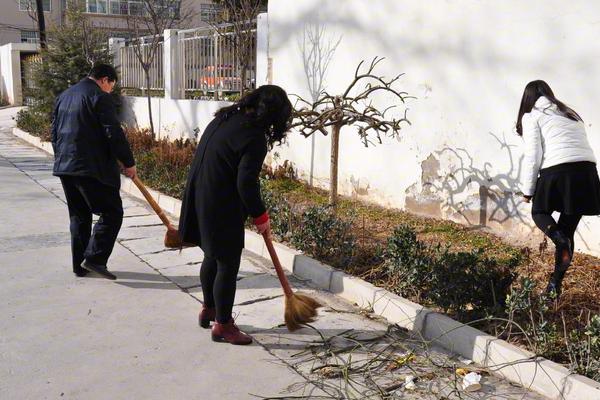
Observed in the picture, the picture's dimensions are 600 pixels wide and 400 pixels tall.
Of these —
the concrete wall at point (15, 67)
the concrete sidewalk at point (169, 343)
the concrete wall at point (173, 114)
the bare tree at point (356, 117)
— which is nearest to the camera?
the concrete sidewalk at point (169, 343)

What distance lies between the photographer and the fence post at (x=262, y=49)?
32.3 ft

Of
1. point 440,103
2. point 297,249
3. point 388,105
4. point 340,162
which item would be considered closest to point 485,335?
point 297,249

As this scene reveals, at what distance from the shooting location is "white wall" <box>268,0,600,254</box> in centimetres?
572

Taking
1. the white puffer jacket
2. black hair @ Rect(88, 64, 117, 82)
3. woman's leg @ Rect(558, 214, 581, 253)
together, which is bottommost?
woman's leg @ Rect(558, 214, 581, 253)

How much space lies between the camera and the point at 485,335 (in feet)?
13.0

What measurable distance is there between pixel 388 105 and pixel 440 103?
2.84 feet

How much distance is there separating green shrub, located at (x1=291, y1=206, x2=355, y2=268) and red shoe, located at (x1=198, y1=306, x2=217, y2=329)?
4.66 ft

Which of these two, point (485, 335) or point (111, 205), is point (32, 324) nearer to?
point (111, 205)

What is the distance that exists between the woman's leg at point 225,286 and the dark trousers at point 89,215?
66.3 inches

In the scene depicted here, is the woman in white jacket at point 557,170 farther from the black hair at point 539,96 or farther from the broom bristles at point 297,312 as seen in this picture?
the broom bristles at point 297,312

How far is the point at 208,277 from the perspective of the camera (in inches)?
169

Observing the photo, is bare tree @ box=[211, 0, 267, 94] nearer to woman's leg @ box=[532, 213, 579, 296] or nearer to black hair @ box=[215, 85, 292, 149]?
black hair @ box=[215, 85, 292, 149]

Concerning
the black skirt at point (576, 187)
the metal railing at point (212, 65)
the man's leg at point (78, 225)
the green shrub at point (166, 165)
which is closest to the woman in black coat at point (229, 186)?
the man's leg at point (78, 225)

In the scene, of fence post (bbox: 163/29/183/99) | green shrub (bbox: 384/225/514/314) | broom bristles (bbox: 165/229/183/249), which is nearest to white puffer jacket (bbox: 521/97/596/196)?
green shrub (bbox: 384/225/514/314)
